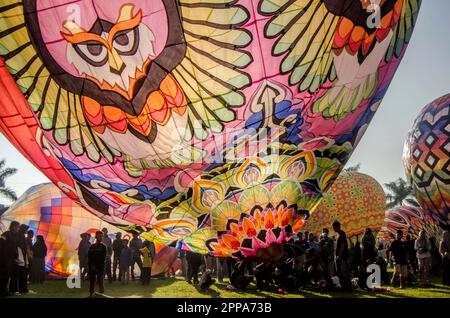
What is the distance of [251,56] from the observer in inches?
209

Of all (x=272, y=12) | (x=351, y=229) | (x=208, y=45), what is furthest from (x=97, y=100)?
(x=351, y=229)

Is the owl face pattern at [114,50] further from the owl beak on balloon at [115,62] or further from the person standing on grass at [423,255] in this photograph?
the person standing on grass at [423,255]

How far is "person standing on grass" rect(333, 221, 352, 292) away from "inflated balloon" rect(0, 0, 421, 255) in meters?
1.95

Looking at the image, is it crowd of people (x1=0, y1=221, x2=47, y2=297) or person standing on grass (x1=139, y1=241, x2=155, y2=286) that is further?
person standing on grass (x1=139, y1=241, x2=155, y2=286)

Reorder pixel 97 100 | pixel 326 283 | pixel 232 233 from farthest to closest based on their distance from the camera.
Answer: pixel 326 283 → pixel 232 233 → pixel 97 100

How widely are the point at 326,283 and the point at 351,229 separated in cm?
1066

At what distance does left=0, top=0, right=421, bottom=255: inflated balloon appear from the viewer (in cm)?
509

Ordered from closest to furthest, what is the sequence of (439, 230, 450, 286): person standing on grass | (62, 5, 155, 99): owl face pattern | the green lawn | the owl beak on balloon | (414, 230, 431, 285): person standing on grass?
1. (62, 5, 155, 99): owl face pattern
2. the owl beak on balloon
3. the green lawn
4. (439, 230, 450, 286): person standing on grass
5. (414, 230, 431, 285): person standing on grass

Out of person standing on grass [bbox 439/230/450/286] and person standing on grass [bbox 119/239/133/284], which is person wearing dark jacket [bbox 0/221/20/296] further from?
person standing on grass [bbox 439/230/450/286]

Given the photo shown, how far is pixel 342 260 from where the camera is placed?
8852 millimetres

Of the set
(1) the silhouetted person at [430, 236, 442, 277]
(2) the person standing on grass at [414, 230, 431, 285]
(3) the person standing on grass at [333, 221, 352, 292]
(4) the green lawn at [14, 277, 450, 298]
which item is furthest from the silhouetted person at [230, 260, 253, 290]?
(1) the silhouetted person at [430, 236, 442, 277]

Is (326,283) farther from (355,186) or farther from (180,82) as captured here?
(355,186)

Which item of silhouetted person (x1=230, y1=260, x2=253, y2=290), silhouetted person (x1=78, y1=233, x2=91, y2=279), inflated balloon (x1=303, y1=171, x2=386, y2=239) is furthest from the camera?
inflated balloon (x1=303, y1=171, x2=386, y2=239)

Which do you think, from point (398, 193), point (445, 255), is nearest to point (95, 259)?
point (445, 255)
